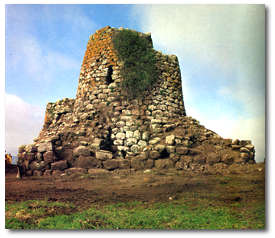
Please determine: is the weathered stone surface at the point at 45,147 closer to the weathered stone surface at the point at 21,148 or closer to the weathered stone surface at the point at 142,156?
the weathered stone surface at the point at 21,148

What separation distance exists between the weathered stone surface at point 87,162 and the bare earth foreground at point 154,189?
1.25 feet

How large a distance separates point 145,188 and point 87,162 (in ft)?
5.38

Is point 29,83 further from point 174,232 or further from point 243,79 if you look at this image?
point 243,79

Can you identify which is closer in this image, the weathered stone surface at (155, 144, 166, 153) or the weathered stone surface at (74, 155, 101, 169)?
the weathered stone surface at (74, 155, 101, 169)

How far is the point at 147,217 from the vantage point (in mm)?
3990

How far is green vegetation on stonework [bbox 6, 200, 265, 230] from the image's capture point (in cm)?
396

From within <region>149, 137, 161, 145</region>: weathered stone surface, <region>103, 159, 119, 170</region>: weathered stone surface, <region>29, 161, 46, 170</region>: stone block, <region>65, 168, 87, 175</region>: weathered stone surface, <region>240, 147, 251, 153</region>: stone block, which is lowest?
<region>65, 168, 87, 175</region>: weathered stone surface

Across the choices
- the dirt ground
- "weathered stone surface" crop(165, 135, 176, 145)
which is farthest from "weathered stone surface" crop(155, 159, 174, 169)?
"weathered stone surface" crop(165, 135, 176, 145)

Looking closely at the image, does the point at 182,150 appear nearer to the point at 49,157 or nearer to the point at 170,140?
the point at 170,140

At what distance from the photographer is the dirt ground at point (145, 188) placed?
14.0 feet

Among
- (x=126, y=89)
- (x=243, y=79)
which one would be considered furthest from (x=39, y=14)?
(x=243, y=79)

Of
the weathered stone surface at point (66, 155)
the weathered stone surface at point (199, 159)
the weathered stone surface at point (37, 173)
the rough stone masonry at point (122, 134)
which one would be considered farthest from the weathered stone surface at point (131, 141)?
the weathered stone surface at point (37, 173)

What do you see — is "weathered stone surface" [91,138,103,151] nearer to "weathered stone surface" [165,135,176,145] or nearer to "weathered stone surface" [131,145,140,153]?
"weathered stone surface" [131,145,140,153]

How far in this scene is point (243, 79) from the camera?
15.3ft
